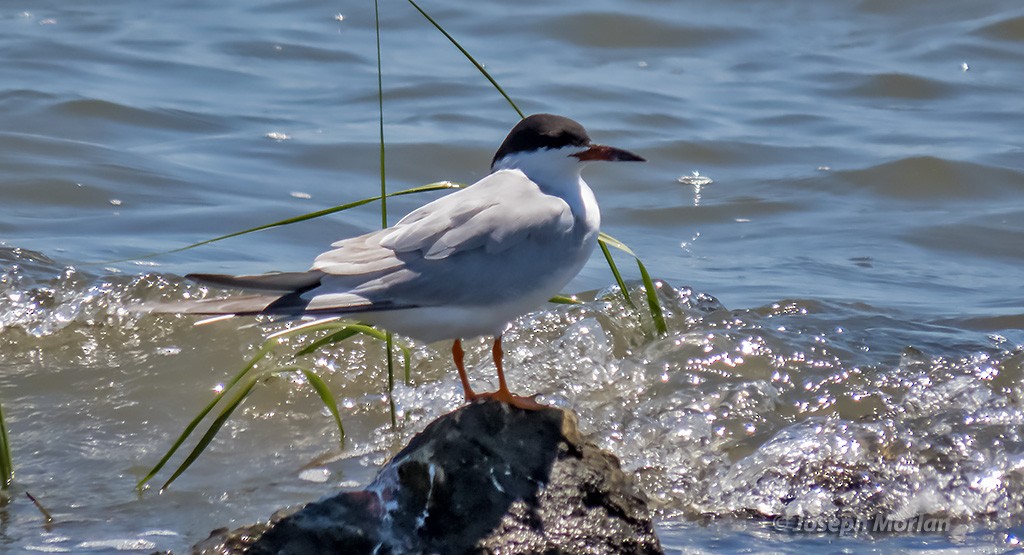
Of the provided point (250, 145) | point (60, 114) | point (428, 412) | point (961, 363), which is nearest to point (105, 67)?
point (60, 114)

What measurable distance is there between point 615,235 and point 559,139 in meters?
3.89

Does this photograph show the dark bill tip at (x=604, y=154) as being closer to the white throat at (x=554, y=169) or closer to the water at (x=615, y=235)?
the white throat at (x=554, y=169)

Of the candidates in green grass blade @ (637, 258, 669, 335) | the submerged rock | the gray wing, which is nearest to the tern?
the gray wing

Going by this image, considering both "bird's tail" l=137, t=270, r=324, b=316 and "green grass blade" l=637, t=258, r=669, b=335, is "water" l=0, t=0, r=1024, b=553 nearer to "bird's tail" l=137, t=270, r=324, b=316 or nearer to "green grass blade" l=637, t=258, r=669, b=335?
"green grass blade" l=637, t=258, r=669, b=335

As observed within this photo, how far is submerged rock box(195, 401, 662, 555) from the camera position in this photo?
3.33 meters

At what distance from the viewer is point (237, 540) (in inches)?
135

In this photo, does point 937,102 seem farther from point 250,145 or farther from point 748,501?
point 748,501

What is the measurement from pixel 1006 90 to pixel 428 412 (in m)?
7.07

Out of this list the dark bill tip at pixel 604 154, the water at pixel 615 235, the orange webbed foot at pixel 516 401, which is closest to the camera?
the orange webbed foot at pixel 516 401

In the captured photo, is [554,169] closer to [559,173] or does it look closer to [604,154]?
[559,173]

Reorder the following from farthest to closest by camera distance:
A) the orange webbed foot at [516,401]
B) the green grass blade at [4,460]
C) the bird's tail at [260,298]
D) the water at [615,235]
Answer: the water at [615,235], the green grass blade at [4,460], the orange webbed foot at [516,401], the bird's tail at [260,298]

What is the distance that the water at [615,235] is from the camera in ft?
14.7

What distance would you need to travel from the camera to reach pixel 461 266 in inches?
145

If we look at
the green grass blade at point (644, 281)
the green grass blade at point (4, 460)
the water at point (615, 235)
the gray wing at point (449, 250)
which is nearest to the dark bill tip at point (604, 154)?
the gray wing at point (449, 250)
